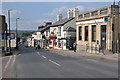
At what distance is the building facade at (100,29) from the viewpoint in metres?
28.1

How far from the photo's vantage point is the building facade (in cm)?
2811

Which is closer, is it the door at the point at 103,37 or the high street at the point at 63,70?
the high street at the point at 63,70

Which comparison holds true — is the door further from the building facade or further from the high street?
the high street

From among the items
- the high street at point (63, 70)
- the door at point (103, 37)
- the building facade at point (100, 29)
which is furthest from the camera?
the door at point (103, 37)

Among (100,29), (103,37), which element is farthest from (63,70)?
(100,29)

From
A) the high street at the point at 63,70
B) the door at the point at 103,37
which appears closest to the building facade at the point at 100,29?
the door at the point at 103,37

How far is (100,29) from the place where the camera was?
31.0 meters

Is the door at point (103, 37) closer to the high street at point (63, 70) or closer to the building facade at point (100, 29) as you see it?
the building facade at point (100, 29)

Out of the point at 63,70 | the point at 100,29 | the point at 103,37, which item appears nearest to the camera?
the point at 63,70

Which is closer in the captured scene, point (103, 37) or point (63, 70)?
point (63, 70)

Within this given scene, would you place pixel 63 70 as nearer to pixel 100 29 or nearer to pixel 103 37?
pixel 103 37

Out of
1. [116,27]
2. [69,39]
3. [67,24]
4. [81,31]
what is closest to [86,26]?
[81,31]

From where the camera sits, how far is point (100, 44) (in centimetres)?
3080

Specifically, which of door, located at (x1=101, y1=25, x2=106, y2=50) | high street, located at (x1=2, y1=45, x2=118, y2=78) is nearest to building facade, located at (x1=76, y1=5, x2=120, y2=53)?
door, located at (x1=101, y1=25, x2=106, y2=50)
